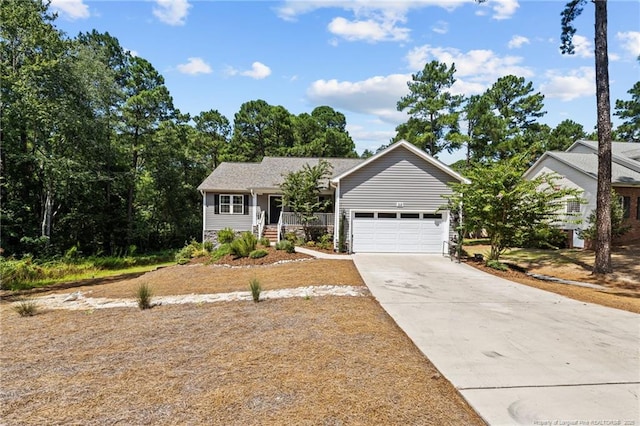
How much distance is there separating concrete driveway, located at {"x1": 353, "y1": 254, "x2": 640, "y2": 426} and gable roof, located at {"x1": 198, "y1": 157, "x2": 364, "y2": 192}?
11.7 meters

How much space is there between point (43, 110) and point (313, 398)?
65.0 feet

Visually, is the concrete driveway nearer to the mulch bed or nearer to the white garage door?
the mulch bed

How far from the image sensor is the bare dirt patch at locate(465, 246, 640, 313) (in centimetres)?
916

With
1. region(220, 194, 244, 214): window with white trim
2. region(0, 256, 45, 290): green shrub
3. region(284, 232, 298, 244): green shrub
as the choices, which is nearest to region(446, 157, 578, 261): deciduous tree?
region(284, 232, 298, 244): green shrub

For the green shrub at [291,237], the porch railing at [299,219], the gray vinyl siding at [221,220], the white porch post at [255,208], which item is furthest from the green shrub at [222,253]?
the gray vinyl siding at [221,220]

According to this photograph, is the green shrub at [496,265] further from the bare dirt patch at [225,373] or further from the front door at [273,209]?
the front door at [273,209]

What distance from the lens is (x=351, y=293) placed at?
859 cm

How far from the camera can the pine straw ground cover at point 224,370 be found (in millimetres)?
3373

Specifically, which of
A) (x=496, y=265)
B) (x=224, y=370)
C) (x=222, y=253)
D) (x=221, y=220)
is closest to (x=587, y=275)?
(x=496, y=265)

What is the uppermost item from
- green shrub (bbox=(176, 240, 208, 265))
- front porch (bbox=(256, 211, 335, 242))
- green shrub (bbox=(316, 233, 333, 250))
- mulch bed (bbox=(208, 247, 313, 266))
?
front porch (bbox=(256, 211, 335, 242))

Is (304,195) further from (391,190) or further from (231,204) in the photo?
(231,204)

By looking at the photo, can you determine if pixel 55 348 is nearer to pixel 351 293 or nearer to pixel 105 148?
pixel 351 293

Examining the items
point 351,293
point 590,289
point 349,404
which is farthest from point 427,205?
point 349,404

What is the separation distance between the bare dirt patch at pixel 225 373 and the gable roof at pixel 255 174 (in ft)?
45.0
